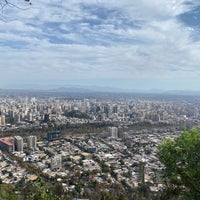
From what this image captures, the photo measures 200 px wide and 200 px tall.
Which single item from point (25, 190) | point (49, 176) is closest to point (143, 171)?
point (49, 176)

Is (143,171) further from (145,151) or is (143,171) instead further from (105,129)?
(105,129)

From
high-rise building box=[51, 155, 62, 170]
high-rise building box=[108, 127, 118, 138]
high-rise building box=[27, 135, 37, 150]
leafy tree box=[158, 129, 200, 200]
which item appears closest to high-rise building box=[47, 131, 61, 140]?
high-rise building box=[27, 135, 37, 150]

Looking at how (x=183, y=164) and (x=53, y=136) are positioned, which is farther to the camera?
(x=53, y=136)

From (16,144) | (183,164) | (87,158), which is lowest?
(87,158)

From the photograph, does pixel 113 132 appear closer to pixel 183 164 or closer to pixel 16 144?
pixel 16 144

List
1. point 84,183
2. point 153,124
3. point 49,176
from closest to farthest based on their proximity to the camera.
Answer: point 84,183
point 49,176
point 153,124

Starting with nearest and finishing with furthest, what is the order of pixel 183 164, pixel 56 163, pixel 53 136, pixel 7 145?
pixel 183 164 < pixel 56 163 < pixel 7 145 < pixel 53 136

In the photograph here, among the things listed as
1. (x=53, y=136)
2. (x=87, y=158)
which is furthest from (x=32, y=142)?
(x=87, y=158)

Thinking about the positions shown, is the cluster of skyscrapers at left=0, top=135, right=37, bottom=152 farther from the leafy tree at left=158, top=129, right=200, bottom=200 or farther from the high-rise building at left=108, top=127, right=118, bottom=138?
the leafy tree at left=158, top=129, right=200, bottom=200
